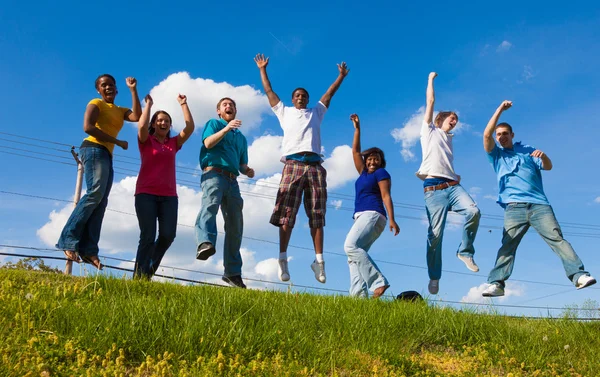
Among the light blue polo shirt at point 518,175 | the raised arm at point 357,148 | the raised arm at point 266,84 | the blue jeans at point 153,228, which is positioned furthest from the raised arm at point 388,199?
the blue jeans at point 153,228

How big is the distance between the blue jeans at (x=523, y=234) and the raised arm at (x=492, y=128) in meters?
0.88

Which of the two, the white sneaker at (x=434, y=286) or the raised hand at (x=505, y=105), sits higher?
the raised hand at (x=505, y=105)

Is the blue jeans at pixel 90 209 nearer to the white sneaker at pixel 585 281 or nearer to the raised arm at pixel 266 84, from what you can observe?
the raised arm at pixel 266 84

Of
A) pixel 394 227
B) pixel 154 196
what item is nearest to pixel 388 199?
pixel 394 227

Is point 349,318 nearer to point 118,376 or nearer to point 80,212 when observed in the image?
point 118,376

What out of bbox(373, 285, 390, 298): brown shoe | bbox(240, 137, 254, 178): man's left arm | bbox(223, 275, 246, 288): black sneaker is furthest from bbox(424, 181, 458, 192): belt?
bbox(223, 275, 246, 288): black sneaker

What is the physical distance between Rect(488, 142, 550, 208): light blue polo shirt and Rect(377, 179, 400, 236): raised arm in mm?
1667

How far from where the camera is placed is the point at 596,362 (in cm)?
512

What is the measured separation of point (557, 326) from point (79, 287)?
4.98 meters

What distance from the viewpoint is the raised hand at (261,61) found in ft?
28.1

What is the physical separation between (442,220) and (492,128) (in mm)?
1460

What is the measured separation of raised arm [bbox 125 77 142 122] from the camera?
290 inches

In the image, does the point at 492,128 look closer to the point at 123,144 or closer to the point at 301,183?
the point at 301,183

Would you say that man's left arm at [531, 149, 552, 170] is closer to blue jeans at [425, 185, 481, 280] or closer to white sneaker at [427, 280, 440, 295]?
blue jeans at [425, 185, 481, 280]
